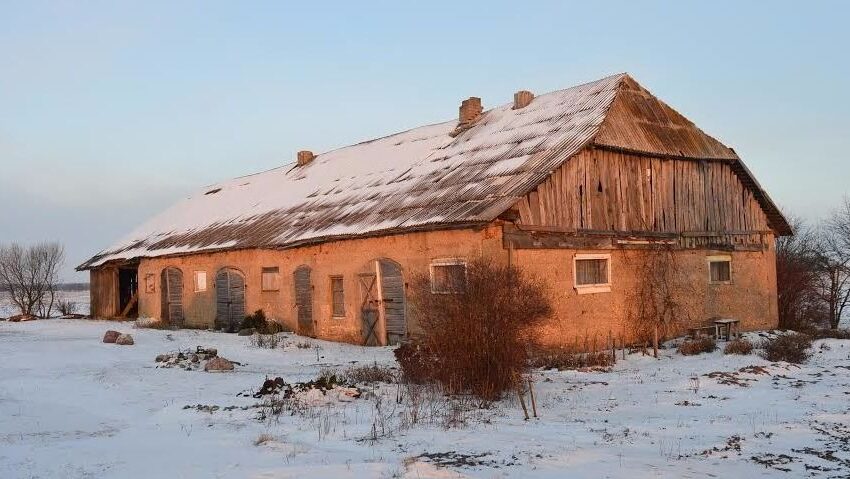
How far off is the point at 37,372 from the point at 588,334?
1055 centimetres

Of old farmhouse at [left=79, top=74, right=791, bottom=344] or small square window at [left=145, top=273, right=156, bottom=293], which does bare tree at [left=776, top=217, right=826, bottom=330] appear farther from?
small square window at [left=145, top=273, right=156, bottom=293]

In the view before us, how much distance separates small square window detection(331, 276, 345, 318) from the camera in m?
19.0

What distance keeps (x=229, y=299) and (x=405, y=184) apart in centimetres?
715

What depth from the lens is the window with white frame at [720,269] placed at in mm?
19047

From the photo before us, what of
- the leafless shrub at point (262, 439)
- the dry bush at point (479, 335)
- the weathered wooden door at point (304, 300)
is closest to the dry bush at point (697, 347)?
the dry bush at point (479, 335)

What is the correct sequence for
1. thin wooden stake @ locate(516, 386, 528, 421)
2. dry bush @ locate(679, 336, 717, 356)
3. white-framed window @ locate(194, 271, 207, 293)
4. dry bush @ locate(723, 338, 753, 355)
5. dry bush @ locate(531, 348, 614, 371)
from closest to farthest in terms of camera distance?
thin wooden stake @ locate(516, 386, 528, 421)
dry bush @ locate(531, 348, 614, 371)
dry bush @ locate(723, 338, 753, 355)
dry bush @ locate(679, 336, 717, 356)
white-framed window @ locate(194, 271, 207, 293)

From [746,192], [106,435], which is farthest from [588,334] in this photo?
[106,435]

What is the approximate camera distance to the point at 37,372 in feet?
42.9

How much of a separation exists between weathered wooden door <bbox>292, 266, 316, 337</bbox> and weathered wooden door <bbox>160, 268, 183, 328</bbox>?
672cm

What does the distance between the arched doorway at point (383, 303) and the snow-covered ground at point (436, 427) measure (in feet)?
12.5

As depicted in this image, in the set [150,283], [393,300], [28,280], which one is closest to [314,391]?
[393,300]

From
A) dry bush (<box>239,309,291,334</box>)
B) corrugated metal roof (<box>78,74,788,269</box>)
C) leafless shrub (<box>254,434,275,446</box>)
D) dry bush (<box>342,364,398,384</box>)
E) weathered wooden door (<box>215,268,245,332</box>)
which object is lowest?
leafless shrub (<box>254,434,275,446</box>)

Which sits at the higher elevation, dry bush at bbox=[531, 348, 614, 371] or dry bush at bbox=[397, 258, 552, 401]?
dry bush at bbox=[397, 258, 552, 401]

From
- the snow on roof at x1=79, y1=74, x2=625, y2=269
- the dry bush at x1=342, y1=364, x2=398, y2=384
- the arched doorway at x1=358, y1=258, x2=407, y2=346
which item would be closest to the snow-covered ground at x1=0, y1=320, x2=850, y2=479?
the dry bush at x1=342, y1=364, x2=398, y2=384
